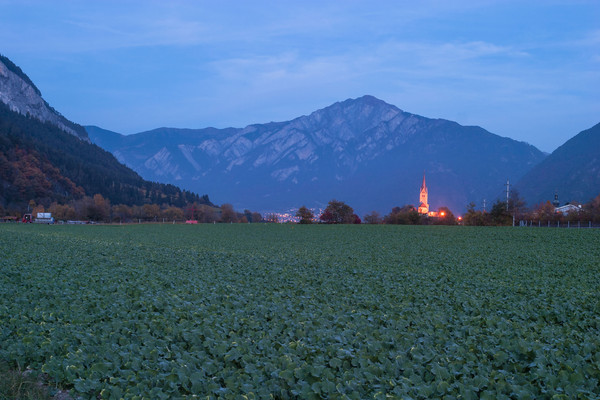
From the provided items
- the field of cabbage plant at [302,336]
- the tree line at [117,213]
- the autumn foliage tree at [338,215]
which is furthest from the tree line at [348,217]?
the field of cabbage plant at [302,336]

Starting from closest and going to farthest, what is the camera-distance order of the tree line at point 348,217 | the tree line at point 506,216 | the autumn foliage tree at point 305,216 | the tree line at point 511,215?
1. the tree line at point 506,216
2. the tree line at point 511,215
3. the tree line at point 348,217
4. the autumn foliage tree at point 305,216

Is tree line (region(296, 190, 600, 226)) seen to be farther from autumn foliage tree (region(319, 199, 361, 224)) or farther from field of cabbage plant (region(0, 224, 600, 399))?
field of cabbage plant (region(0, 224, 600, 399))

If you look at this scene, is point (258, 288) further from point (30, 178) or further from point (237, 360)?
point (30, 178)

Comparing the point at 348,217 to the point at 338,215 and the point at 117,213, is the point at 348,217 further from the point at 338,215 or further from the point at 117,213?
the point at 117,213

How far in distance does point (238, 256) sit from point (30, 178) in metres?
199

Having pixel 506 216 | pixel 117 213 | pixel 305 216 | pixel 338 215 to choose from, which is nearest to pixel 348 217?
pixel 338 215

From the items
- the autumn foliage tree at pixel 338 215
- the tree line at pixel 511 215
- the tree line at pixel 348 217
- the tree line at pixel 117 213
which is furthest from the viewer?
the tree line at pixel 117 213

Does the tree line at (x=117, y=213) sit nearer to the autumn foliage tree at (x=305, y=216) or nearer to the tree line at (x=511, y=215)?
the autumn foliage tree at (x=305, y=216)

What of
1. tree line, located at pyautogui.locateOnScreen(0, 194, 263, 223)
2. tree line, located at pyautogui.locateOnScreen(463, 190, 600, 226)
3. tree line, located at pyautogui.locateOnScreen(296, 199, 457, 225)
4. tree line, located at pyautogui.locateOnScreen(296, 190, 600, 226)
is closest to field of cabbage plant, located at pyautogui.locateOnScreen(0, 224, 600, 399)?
tree line, located at pyautogui.locateOnScreen(296, 190, 600, 226)

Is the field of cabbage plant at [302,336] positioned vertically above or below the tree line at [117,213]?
below

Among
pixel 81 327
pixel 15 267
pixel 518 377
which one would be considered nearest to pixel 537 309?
pixel 518 377

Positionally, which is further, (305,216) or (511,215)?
(305,216)

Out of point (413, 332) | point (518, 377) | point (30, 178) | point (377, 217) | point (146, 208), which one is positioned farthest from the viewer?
point (30, 178)

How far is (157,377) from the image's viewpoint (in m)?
7.62
